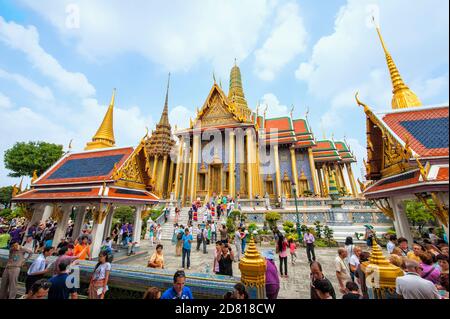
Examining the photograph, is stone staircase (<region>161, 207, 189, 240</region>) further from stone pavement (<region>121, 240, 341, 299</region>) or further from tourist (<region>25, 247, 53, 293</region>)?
tourist (<region>25, 247, 53, 293</region>)

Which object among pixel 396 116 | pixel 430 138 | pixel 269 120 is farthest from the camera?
pixel 269 120

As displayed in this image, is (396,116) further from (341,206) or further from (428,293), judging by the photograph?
(341,206)

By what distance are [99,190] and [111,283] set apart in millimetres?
3568

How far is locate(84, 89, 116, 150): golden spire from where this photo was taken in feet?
55.4

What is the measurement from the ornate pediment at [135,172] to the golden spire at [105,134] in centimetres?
1057

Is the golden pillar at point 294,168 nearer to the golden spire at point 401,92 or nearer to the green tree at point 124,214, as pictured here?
the golden spire at point 401,92

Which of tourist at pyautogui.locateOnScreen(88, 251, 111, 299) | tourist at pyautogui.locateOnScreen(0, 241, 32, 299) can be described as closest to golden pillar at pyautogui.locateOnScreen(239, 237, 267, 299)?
tourist at pyautogui.locateOnScreen(88, 251, 111, 299)

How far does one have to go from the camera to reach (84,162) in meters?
9.09

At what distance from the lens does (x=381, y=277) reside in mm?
2268

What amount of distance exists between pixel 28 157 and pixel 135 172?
81.2 feet

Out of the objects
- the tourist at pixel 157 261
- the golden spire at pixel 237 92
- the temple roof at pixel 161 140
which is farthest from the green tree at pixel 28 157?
the tourist at pixel 157 261

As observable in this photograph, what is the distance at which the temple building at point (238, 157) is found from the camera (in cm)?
2056

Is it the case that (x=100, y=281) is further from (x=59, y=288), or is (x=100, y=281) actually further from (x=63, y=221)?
(x=63, y=221)

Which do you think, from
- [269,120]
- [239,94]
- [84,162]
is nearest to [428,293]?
[84,162]
